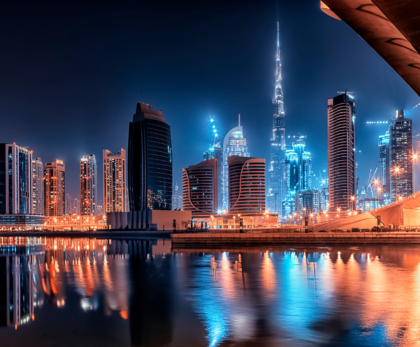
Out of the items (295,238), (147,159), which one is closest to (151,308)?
(295,238)

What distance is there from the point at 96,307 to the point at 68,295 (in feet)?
14.1

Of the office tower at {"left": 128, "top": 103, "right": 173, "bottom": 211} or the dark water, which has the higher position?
the office tower at {"left": 128, "top": 103, "right": 173, "bottom": 211}

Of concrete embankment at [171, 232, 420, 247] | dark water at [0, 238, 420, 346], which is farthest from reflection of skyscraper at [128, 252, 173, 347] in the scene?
concrete embankment at [171, 232, 420, 247]

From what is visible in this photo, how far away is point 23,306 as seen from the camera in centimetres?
2073

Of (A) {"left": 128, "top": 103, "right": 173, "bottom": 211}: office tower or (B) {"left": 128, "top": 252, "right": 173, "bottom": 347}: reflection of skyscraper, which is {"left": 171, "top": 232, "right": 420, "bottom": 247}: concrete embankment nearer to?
(B) {"left": 128, "top": 252, "right": 173, "bottom": 347}: reflection of skyscraper

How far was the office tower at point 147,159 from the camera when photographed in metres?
156

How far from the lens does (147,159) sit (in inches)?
6122

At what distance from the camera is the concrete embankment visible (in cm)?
5819

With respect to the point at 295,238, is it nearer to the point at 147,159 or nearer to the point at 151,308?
the point at 151,308

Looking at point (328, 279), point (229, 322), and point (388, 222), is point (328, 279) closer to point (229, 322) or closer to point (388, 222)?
point (229, 322)

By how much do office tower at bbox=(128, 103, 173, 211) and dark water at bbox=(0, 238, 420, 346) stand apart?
124067mm

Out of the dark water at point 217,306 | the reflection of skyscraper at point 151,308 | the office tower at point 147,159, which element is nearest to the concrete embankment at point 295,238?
the dark water at point 217,306

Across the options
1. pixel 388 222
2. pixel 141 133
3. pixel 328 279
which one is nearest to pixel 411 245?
pixel 388 222

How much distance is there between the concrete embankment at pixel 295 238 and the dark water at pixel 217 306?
89.4ft
